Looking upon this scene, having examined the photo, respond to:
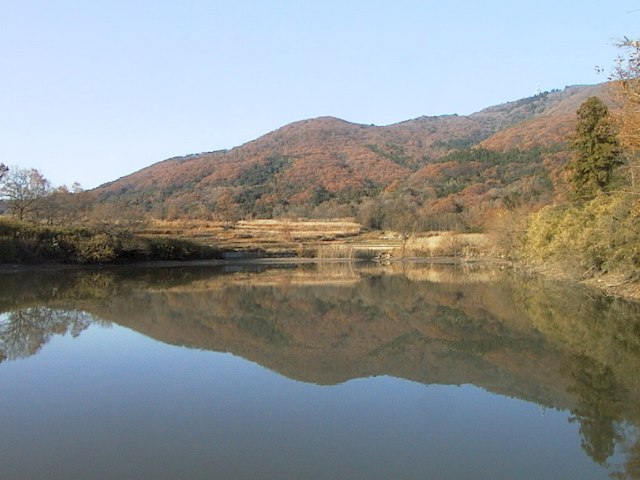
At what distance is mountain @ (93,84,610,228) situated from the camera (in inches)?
3231

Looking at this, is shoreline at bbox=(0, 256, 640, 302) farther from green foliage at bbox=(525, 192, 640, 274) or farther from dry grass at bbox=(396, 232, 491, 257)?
dry grass at bbox=(396, 232, 491, 257)

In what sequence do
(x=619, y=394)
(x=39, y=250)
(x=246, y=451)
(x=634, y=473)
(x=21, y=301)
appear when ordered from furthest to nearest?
(x=39, y=250)
(x=21, y=301)
(x=619, y=394)
(x=246, y=451)
(x=634, y=473)

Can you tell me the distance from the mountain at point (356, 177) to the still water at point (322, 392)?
47.1 m

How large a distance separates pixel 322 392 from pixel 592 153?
93.0 ft

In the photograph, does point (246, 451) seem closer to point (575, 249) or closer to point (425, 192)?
point (575, 249)

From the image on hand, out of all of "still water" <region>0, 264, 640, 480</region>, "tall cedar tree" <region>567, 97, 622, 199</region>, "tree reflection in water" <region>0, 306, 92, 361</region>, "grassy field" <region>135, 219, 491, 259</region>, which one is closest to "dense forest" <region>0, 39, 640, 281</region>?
"tall cedar tree" <region>567, 97, 622, 199</region>

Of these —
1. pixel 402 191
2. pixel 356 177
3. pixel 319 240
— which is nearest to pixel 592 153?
pixel 319 240

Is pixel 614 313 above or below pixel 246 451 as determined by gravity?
below

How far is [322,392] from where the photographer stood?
30.4 feet

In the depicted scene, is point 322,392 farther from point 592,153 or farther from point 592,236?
point 592,153

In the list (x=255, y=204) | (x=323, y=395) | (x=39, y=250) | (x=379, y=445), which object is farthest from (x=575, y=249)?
(x=255, y=204)

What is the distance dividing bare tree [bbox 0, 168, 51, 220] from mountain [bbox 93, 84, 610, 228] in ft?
47.9

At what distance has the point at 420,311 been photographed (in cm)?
1933

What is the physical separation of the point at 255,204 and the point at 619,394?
309 feet
